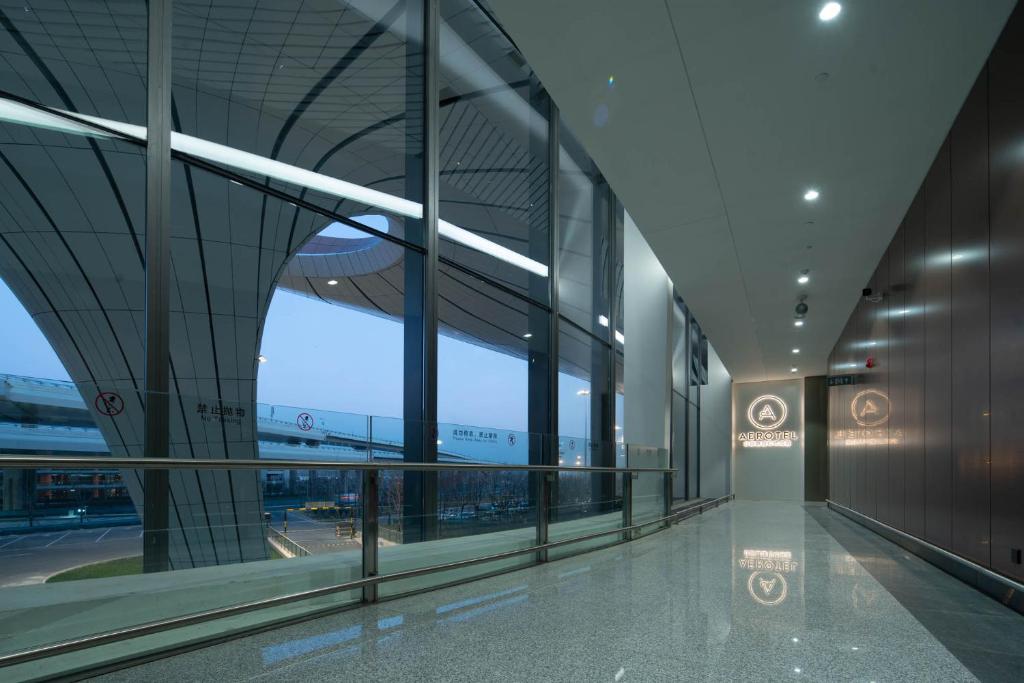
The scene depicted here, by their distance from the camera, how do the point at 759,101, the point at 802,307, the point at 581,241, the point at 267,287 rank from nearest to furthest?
the point at 759,101 < the point at 267,287 < the point at 802,307 < the point at 581,241

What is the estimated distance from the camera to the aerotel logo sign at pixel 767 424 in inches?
835

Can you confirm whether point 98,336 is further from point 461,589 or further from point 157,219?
point 461,589

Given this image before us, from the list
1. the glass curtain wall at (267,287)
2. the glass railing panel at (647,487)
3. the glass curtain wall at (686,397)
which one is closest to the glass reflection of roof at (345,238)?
the glass curtain wall at (267,287)

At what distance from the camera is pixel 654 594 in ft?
13.4

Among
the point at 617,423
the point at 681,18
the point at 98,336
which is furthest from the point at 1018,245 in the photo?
the point at 617,423

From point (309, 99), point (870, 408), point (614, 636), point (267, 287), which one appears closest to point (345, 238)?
point (267, 287)

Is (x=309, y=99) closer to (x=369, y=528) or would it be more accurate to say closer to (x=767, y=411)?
(x=369, y=528)

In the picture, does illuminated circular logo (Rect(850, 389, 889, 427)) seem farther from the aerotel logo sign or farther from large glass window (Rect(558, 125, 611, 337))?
the aerotel logo sign

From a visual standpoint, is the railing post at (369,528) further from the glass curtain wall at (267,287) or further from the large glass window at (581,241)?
the large glass window at (581,241)

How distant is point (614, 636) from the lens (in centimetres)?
303

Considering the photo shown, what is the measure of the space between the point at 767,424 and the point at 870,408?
1294 centimetres

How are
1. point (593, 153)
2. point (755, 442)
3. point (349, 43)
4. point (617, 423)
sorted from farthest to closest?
point (755, 442) → point (617, 423) → point (349, 43) → point (593, 153)

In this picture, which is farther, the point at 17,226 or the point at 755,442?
the point at 755,442

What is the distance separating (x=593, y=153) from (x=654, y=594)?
3.52 meters
